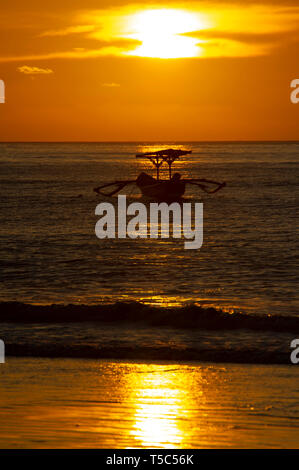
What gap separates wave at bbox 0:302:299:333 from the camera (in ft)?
63.6

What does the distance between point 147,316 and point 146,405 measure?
883 cm

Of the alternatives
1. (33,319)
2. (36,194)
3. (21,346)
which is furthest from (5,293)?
(36,194)

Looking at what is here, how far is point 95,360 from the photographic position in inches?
610

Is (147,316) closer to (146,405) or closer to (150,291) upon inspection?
(150,291)

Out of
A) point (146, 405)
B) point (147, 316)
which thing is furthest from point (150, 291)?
point (146, 405)

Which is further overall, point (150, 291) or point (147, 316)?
point (150, 291)

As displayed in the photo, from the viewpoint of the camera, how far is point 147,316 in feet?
68.3

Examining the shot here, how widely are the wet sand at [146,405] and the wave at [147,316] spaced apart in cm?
439

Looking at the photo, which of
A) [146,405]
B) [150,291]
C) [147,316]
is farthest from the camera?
[150,291]

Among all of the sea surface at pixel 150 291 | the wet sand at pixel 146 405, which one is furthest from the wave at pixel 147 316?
the wet sand at pixel 146 405

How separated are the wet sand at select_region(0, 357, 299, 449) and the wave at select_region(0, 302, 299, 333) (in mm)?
4387

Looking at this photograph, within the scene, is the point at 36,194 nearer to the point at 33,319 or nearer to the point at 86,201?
the point at 86,201

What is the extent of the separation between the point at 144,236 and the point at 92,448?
35.5 meters

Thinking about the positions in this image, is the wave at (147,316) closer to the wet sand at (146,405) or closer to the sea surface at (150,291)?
the sea surface at (150,291)
